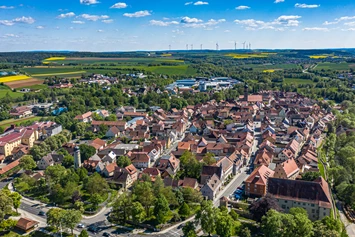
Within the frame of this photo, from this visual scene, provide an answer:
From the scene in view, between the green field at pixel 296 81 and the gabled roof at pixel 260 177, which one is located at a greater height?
the green field at pixel 296 81

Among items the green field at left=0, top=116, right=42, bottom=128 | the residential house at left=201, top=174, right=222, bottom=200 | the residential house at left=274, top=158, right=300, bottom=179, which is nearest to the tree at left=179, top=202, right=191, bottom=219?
the residential house at left=201, top=174, right=222, bottom=200

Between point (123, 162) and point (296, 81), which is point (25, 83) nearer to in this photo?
point (123, 162)

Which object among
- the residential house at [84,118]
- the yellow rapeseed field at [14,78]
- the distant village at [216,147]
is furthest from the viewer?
the yellow rapeseed field at [14,78]

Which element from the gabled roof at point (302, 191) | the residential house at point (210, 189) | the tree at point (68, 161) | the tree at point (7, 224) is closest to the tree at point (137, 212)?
the residential house at point (210, 189)

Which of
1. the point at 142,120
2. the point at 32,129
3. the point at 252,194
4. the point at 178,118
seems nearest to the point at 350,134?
the point at 252,194

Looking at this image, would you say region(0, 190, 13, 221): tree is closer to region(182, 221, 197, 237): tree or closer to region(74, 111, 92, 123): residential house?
region(182, 221, 197, 237): tree

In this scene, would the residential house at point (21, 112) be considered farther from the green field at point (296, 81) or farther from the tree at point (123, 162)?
the green field at point (296, 81)

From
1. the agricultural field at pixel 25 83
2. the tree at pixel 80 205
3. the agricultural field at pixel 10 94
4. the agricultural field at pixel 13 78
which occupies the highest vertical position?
the agricultural field at pixel 13 78

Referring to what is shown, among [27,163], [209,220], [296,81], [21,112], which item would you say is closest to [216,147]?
[209,220]
